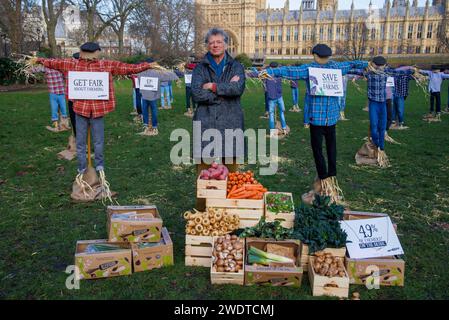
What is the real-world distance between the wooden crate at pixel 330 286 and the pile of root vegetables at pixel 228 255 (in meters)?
0.86

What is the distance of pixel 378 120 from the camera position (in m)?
10.0

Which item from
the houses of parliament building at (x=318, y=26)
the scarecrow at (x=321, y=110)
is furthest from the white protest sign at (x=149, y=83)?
the houses of parliament building at (x=318, y=26)

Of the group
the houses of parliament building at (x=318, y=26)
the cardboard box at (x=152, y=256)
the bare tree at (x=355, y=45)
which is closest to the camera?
the cardboard box at (x=152, y=256)

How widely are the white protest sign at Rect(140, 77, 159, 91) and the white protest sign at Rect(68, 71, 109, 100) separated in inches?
238

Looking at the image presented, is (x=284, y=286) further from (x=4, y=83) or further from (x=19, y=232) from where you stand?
(x=4, y=83)

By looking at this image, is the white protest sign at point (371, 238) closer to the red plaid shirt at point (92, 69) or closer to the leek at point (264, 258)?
the leek at point (264, 258)

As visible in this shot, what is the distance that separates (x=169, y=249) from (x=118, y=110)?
1602 centimetres

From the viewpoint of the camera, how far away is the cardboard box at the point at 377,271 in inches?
183

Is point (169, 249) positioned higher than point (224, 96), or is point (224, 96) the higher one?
Result: point (224, 96)

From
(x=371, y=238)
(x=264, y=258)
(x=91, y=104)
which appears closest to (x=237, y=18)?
(x=91, y=104)

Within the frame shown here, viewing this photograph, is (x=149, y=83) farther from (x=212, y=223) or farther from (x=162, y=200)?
(x=212, y=223)

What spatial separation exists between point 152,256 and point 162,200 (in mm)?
2583
